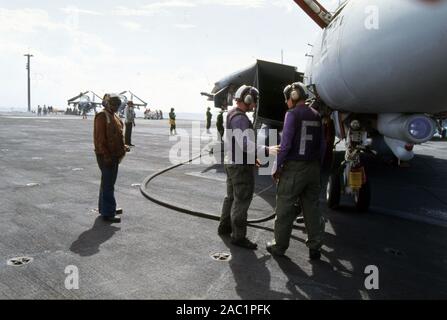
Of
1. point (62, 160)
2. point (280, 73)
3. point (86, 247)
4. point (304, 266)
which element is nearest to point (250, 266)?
point (304, 266)

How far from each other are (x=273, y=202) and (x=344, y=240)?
7.18 ft

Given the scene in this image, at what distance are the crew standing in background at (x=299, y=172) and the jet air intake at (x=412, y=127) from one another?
1065 mm

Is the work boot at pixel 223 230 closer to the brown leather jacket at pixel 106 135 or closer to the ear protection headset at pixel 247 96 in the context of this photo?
the ear protection headset at pixel 247 96

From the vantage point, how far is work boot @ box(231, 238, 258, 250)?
4.78 metres

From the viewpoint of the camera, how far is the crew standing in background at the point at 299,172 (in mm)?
4484

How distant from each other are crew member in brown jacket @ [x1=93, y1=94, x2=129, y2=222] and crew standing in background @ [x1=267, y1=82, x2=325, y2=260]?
2701 millimetres

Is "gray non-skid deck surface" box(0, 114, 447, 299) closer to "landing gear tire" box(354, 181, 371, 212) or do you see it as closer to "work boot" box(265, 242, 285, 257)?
"work boot" box(265, 242, 285, 257)

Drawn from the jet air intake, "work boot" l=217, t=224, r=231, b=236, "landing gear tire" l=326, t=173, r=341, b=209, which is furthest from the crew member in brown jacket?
the jet air intake

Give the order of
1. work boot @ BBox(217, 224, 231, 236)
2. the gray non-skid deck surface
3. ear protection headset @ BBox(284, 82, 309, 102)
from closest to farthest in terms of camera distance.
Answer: the gray non-skid deck surface
ear protection headset @ BBox(284, 82, 309, 102)
work boot @ BBox(217, 224, 231, 236)

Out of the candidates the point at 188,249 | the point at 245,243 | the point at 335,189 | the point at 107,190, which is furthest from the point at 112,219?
the point at 335,189

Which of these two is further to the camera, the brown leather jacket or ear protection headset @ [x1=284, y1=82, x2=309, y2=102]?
the brown leather jacket

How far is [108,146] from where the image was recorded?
5.70 metres

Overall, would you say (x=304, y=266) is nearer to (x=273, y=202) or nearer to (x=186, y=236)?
(x=186, y=236)

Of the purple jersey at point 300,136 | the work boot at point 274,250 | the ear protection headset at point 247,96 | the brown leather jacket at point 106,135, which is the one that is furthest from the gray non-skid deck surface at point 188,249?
the ear protection headset at point 247,96
